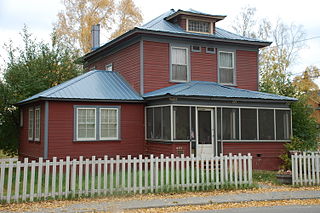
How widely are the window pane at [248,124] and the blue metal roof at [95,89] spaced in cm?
521

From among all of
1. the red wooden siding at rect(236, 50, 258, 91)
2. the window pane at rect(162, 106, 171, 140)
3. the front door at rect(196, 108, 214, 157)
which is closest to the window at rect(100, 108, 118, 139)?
the window pane at rect(162, 106, 171, 140)

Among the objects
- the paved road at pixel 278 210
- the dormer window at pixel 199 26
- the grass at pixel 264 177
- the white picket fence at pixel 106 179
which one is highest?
the dormer window at pixel 199 26

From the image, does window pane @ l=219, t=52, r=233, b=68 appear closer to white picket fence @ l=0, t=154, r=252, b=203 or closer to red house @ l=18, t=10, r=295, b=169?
red house @ l=18, t=10, r=295, b=169

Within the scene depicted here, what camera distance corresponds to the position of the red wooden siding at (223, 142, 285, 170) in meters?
18.3

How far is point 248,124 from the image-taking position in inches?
736

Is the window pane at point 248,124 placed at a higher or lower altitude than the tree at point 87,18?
lower

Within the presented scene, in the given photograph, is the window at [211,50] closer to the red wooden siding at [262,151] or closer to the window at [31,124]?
the red wooden siding at [262,151]

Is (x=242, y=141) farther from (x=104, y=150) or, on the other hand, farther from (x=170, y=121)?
(x=104, y=150)

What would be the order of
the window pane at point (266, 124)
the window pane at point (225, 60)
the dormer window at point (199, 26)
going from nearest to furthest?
1. the window pane at point (266, 124)
2. the dormer window at point (199, 26)
3. the window pane at point (225, 60)

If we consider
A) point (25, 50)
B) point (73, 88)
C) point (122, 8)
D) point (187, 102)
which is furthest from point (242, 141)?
point (122, 8)

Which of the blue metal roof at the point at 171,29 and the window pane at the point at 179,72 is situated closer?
the blue metal roof at the point at 171,29

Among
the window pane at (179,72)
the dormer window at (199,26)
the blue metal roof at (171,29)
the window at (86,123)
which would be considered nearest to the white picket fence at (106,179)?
the window at (86,123)

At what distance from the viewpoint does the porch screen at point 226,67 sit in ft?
70.5

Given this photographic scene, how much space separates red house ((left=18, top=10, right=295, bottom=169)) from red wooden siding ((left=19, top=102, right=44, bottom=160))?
5cm
